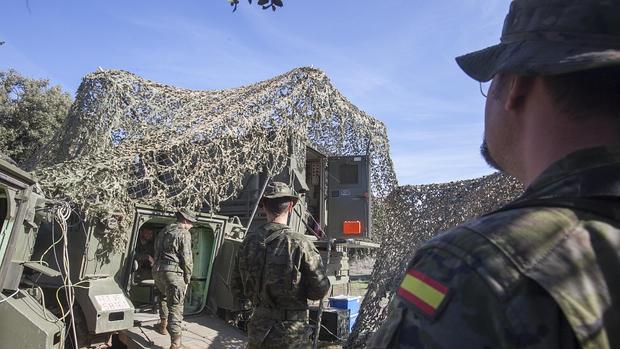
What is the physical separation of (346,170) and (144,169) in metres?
5.08

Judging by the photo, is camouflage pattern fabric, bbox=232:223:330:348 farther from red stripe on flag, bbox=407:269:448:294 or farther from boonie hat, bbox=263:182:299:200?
red stripe on flag, bbox=407:269:448:294

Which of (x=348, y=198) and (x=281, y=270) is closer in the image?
(x=281, y=270)

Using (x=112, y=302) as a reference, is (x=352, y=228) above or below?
above

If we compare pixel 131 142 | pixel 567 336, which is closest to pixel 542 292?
pixel 567 336

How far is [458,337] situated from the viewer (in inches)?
31.5

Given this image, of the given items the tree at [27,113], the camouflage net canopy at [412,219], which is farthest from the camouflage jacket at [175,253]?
the tree at [27,113]

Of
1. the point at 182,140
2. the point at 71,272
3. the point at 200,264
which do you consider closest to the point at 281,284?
the point at 71,272

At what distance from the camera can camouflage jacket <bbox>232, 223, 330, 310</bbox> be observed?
4.40 m

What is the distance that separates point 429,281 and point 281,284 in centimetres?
365

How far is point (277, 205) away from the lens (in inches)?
186

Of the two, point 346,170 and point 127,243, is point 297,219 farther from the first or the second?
point 127,243

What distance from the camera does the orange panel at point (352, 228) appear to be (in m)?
10.8

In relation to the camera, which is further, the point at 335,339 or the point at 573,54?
the point at 335,339

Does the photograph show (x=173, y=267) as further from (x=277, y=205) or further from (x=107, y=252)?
(x=277, y=205)
